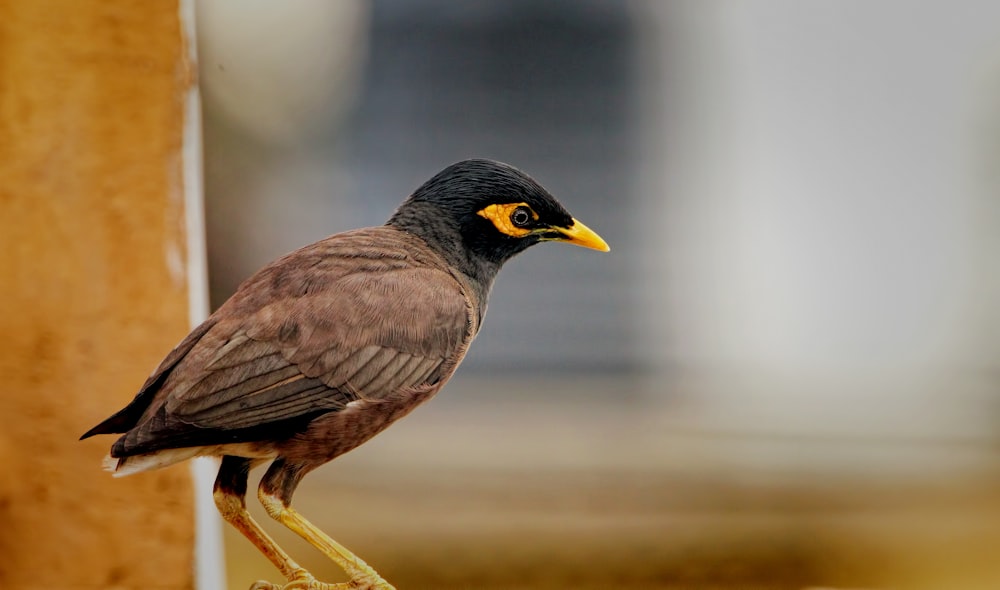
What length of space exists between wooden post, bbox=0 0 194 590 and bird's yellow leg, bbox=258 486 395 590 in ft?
1.61

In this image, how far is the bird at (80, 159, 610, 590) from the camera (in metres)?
1.12

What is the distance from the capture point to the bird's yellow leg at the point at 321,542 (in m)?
1.19

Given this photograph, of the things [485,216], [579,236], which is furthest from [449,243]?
[579,236]

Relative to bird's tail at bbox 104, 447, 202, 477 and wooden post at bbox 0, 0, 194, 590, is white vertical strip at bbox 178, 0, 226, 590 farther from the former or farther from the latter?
bird's tail at bbox 104, 447, 202, 477

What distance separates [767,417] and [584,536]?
91 centimetres

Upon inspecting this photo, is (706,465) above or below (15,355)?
below

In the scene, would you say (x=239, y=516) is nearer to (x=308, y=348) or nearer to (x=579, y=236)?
(x=308, y=348)

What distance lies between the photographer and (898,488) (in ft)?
12.5

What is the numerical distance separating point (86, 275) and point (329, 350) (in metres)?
0.63

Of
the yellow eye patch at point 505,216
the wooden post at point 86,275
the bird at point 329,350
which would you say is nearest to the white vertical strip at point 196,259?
the wooden post at point 86,275

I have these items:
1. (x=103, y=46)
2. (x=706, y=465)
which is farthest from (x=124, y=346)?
(x=706, y=465)

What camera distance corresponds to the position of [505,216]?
133 cm

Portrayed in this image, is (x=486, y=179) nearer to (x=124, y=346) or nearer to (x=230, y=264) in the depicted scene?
(x=124, y=346)

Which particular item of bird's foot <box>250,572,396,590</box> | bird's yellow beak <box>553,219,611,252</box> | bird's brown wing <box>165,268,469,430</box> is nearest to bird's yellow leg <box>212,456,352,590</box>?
bird's foot <box>250,572,396,590</box>
